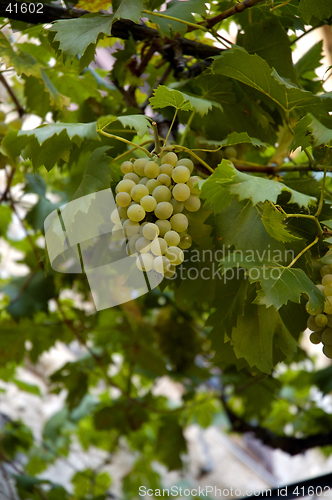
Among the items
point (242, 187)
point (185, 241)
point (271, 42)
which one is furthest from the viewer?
point (271, 42)

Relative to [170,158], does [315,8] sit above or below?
above

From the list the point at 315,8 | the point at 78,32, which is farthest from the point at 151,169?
the point at 315,8

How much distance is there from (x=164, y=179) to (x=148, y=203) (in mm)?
43

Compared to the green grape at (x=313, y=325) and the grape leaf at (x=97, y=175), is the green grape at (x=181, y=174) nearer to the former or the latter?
the grape leaf at (x=97, y=175)

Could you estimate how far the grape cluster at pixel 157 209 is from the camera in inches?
19.8

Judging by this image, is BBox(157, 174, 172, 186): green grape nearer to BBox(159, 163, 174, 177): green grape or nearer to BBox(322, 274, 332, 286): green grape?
BBox(159, 163, 174, 177): green grape

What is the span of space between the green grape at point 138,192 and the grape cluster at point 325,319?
0.83 feet

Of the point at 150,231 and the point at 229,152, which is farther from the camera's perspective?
the point at 229,152

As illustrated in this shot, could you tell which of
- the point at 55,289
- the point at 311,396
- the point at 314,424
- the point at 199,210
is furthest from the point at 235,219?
Result: the point at 311,396

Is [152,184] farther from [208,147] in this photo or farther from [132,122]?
[208,147]

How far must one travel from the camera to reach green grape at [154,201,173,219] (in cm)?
51

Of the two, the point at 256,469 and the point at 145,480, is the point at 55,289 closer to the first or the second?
the point at 145,480

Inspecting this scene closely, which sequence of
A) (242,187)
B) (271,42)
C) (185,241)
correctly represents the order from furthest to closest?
(271,42)
(185,241)
(242,187)

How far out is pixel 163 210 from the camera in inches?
20.1
